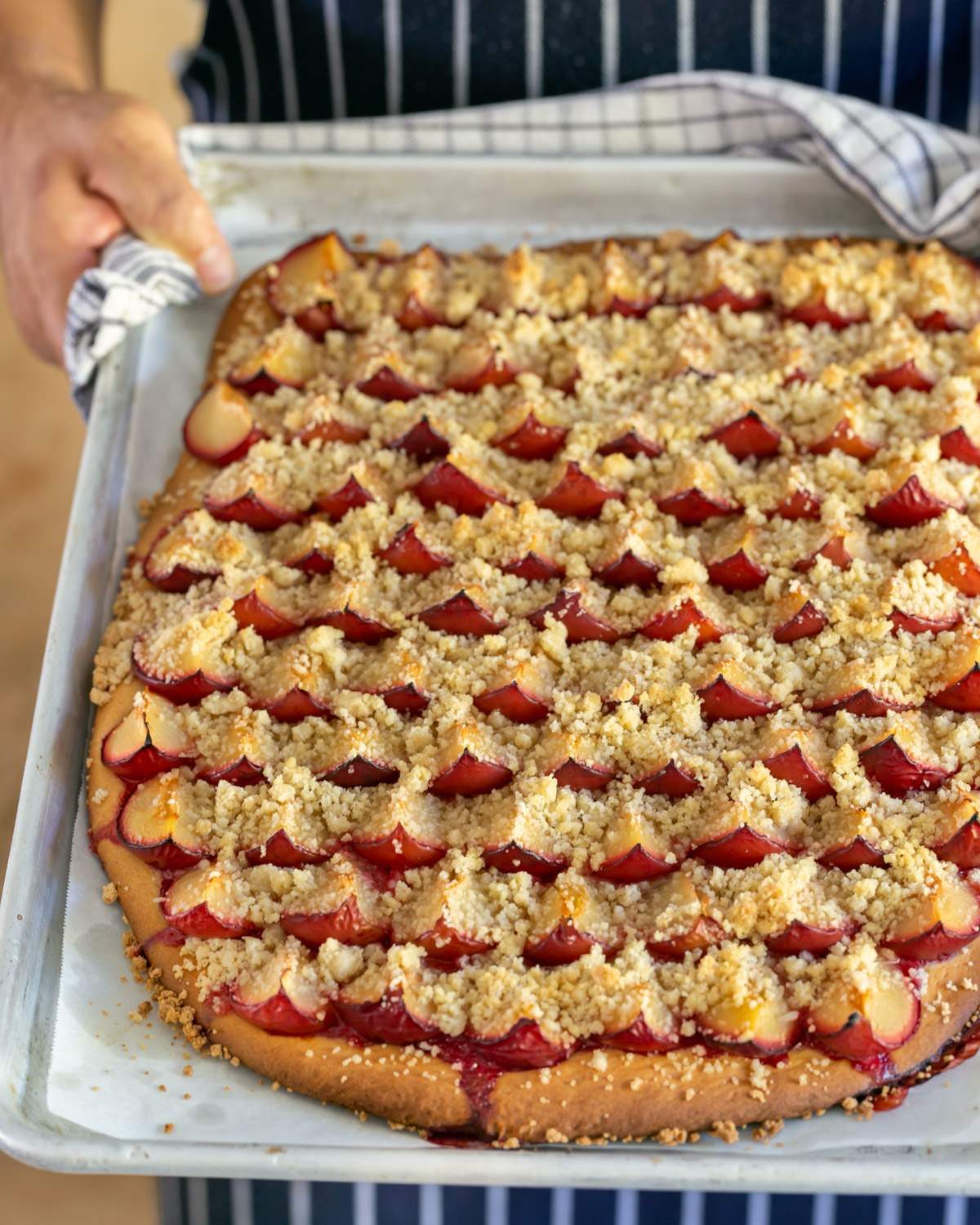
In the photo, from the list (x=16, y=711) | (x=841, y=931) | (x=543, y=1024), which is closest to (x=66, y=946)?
(x=543, y=1024)

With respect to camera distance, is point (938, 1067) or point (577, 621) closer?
point (938, 1067)

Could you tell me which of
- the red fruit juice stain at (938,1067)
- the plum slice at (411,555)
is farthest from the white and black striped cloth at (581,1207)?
the plum slice at (411,555)

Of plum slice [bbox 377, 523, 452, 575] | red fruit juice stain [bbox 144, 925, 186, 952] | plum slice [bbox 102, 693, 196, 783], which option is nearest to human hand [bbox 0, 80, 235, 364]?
plum slice [bbox 377, 523, 452, 575]

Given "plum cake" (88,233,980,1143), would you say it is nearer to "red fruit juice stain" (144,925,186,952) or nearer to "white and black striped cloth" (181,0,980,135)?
"red fruit juice stain" (144,925,186,952)

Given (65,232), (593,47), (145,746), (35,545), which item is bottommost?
(35,545)

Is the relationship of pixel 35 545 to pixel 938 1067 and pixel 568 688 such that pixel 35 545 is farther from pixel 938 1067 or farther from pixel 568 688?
pixel 938 1067

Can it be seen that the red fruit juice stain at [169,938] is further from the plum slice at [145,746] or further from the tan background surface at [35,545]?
the tan background surface at [35,545]

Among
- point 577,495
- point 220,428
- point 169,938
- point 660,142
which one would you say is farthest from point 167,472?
point 660,142
